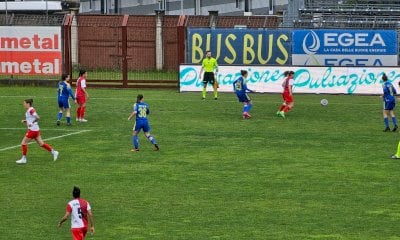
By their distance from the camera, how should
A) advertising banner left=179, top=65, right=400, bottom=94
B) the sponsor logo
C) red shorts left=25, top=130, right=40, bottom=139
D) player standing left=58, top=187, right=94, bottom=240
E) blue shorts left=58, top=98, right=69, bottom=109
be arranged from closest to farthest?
player standing left=58, top=187, right=94, bottom=240 → red shorts left=25, top=130, right=40, bottom=139 → blue shorts left=58, top=98, right=69, bottom=109 → advertising banner left=179, top=65, right=400, bottom=94 → the sponsor logo

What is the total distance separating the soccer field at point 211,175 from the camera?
21281 millimetres

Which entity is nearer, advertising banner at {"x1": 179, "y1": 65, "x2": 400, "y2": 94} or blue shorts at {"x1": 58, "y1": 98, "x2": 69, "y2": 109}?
blue shorts at {"x1": 58, "y1": 98, "x2": 69, "y2": 109}

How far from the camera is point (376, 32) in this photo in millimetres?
51406

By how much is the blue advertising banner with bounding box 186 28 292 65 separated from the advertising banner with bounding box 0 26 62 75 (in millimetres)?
6814

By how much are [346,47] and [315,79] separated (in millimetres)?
3863

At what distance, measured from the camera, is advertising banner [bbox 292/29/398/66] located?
169 ft

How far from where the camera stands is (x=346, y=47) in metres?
51.7

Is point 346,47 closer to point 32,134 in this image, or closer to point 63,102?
point 63,102

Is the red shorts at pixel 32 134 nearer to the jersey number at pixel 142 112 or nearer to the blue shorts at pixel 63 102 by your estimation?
the jersey number at pixel 142 112

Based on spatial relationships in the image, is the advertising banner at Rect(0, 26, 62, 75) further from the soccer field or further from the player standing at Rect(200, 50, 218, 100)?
the soccer field

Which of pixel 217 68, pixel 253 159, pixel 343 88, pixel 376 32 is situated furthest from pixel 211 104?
pixel 253 159

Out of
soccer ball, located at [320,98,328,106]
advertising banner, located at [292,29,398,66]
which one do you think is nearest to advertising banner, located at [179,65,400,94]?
advertising banner, located at [292,29,398,66]

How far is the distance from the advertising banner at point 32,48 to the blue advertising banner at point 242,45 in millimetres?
6814

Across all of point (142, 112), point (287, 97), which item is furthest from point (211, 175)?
point (287, 97)
